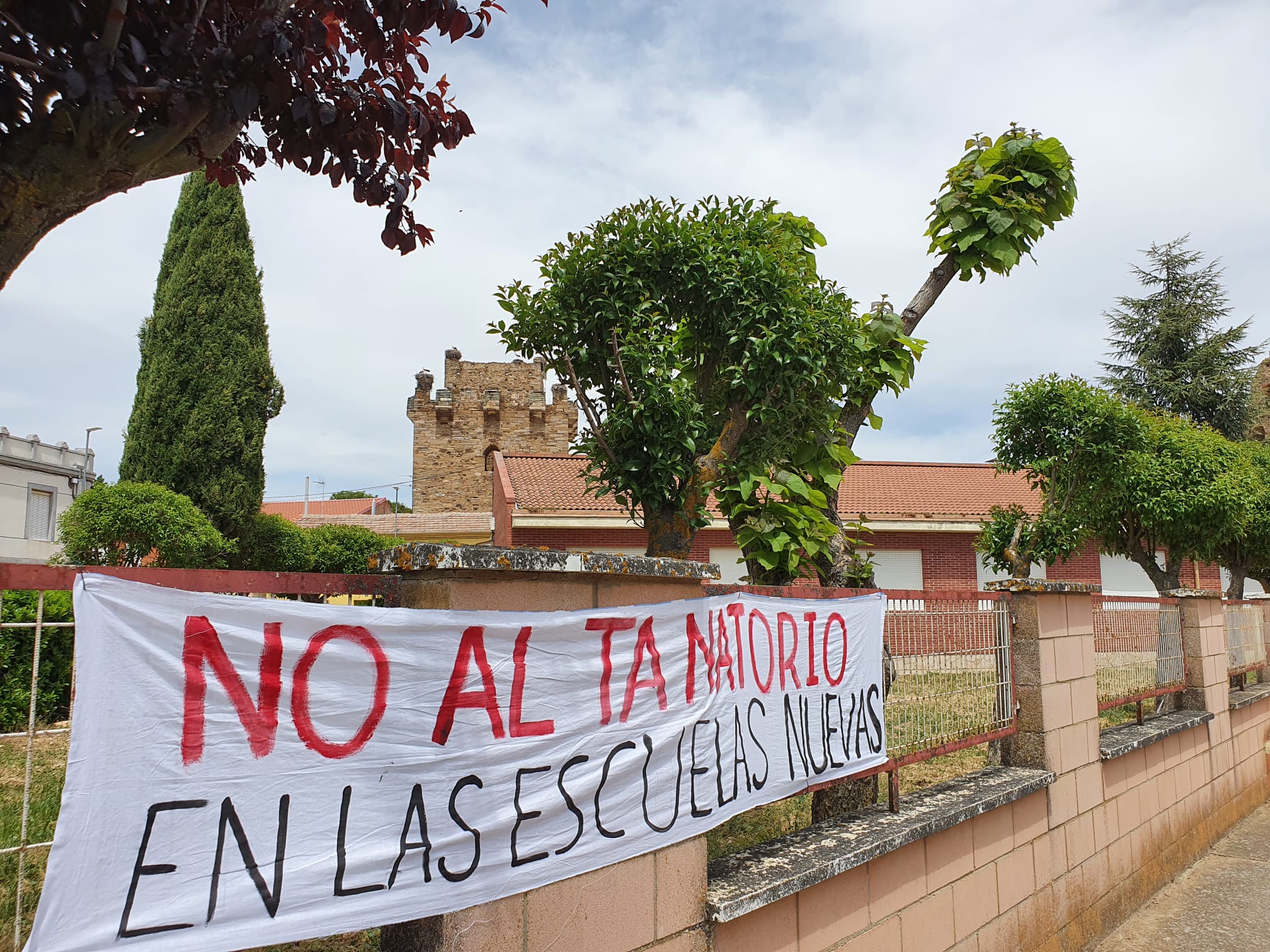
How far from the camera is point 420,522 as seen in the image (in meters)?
29.7

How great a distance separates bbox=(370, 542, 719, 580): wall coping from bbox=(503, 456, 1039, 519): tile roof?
14.5 metres

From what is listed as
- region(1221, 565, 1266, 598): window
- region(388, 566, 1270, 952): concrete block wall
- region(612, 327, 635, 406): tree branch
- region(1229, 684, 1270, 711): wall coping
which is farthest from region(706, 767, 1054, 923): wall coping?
region(1221, 565, 1266, 598): window

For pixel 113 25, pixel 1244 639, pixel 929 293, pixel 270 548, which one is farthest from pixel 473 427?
pixel 113 25

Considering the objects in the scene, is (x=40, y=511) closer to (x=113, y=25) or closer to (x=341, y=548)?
(x=341, y=548)

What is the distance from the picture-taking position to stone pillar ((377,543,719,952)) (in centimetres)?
251

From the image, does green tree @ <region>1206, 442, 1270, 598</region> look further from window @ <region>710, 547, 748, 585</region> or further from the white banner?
the white banner

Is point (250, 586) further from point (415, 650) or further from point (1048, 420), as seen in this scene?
point (1048, 420)

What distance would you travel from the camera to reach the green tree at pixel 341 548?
16.5 meters

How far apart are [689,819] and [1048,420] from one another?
31.7 feet

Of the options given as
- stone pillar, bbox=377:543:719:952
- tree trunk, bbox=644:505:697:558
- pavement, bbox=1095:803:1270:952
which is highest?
tree trunk, bbox=644:505:697:558

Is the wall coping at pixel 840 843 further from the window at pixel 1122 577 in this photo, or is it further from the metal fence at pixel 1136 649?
the window at pixel 1122 577

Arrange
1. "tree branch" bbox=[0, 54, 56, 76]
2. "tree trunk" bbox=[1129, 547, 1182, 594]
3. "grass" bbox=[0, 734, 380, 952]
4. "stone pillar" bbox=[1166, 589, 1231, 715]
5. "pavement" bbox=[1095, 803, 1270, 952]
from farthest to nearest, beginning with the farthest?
"tree trunk" bbox=[1129, 547, 1182, 594] < "stone pillar" bbox=[1166, 589, 1231, 715] < "pavement" bbox=[1095, 803, 1270, 952] < "grass" bbox=[0, 734, 380, 952] < "tree branch" bbox=[0, 54, 56, 76]

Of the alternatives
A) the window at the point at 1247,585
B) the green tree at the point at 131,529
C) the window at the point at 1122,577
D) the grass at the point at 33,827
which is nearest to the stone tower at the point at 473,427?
the window at the point at 1122,577

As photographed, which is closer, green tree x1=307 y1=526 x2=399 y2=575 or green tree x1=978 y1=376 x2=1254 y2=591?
green tree x1=978 y1=376 x2=1254 y2=591
